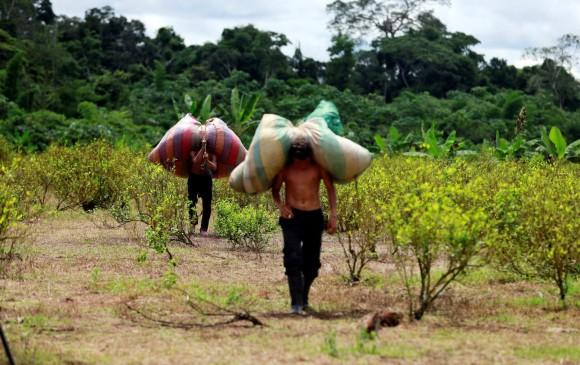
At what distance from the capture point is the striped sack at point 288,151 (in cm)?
761

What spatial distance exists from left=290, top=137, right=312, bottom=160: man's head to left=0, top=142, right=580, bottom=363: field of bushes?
81cm

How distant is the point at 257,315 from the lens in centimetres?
755

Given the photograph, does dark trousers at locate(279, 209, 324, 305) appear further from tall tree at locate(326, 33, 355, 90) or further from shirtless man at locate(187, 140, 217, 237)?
tall tree at locate(326, 33, 355, 90)

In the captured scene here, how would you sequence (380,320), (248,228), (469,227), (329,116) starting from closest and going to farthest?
(380,320), (469,227), (329,116), (248,228)

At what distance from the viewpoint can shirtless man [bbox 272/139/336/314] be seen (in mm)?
7637

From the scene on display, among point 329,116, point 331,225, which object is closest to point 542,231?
point 331,225

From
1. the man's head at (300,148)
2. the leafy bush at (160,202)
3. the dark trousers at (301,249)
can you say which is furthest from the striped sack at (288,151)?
the leafy bush at (160,202)

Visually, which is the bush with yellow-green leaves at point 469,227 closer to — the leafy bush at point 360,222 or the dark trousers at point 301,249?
the leafy bush at point 360,222

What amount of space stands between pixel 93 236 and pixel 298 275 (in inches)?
248

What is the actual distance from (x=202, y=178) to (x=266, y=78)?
3637 centimetres

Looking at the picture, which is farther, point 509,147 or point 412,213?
point 509,147

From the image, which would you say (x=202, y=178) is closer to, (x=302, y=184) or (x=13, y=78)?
(x=302, y=184)

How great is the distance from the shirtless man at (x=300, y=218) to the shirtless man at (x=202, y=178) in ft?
16.9

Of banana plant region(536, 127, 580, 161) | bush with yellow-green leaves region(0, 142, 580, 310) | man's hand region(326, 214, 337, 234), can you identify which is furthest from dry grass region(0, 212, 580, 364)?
banana plant region(536, 127, 580, 161)
